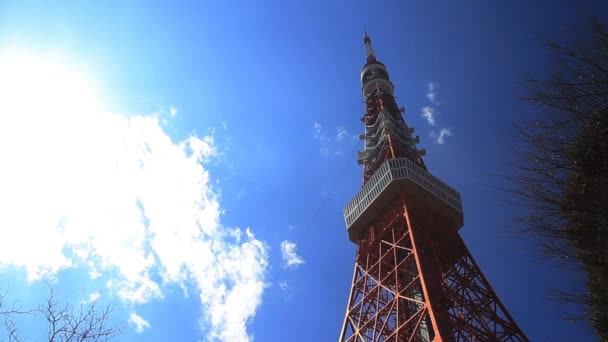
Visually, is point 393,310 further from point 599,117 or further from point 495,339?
point 599,117

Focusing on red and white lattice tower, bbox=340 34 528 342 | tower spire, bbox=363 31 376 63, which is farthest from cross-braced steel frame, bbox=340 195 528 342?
tower spire, bbox=363 31 376 63

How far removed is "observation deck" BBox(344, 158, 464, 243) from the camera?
23.5 m

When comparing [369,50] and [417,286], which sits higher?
[369,50]

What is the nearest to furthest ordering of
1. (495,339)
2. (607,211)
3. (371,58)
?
(607,211) → (495,339) → (371,58)

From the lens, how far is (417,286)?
20.7 m

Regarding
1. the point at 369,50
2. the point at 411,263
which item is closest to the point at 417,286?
the point at 411,263

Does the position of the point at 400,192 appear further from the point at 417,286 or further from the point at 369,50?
the point at 369,50

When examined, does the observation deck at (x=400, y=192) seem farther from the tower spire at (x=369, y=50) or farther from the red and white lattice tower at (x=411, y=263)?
the tower spire at (x=369, y=50)

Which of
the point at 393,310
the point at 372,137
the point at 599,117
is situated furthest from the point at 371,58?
the point at 599,117

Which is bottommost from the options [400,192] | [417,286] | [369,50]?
[417,286]

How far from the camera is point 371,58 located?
1586 inches

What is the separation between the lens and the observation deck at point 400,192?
23.5 meters

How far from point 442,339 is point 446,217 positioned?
11.2 m

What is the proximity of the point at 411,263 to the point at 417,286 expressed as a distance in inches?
68.0
